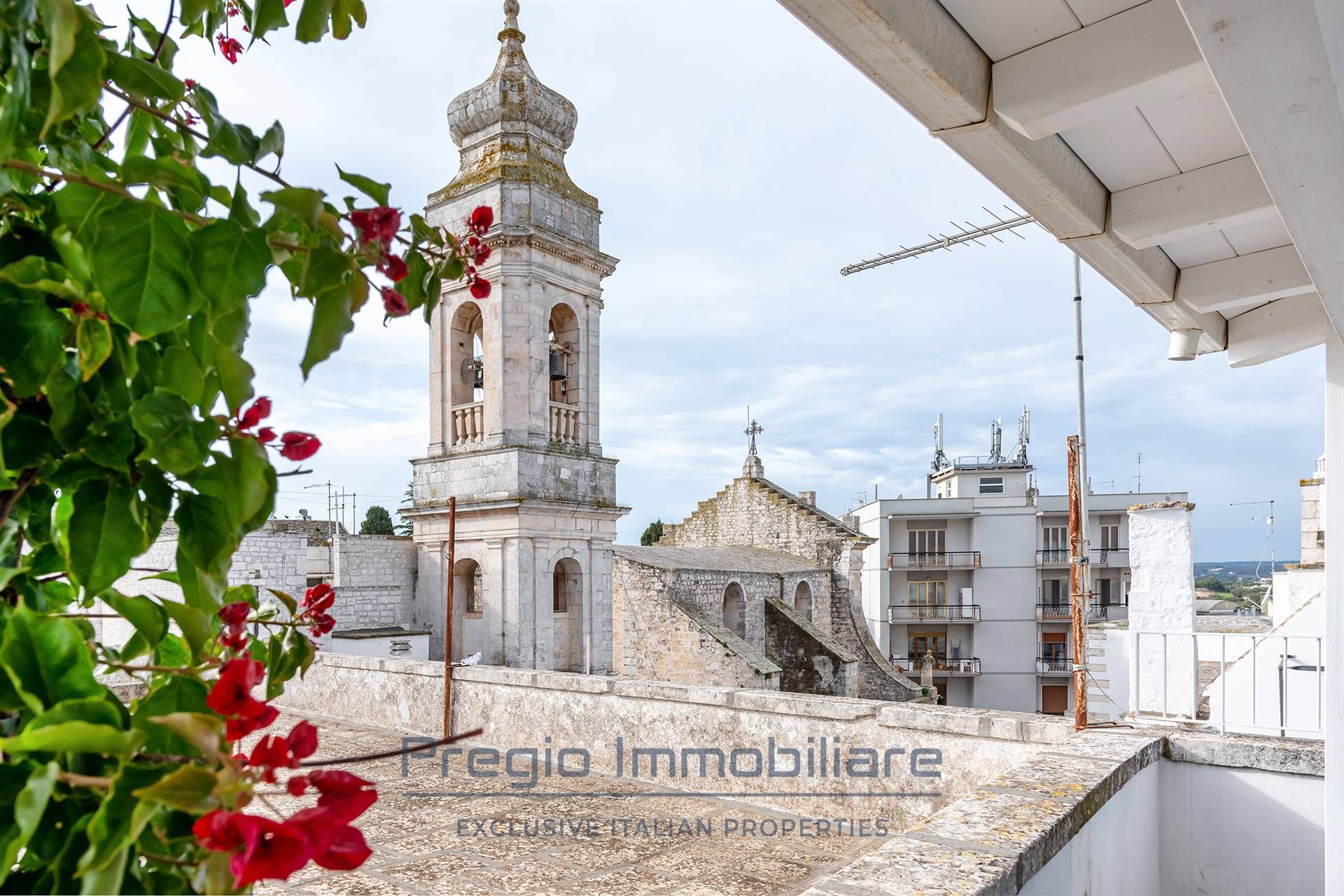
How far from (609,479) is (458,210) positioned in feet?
12.8

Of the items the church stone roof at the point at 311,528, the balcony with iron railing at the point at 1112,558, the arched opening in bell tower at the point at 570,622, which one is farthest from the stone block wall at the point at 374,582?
the balcony with iron railing at the point at 1112,558

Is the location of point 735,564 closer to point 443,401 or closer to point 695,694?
point 443,401

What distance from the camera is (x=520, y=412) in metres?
10.4

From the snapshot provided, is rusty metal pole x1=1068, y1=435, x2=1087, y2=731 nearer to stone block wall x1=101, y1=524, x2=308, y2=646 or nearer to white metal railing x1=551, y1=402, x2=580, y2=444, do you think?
white metal railing x1=551, y1=402, x2=580, y2=444

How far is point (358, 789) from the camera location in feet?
1.70

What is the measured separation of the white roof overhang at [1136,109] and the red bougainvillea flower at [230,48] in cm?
72

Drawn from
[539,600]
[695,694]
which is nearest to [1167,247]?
[695,694]

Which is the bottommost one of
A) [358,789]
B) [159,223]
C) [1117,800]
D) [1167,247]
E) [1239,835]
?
[1239,835]

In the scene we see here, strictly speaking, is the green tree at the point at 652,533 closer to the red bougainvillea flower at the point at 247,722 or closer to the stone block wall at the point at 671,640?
the stone block wall at the point at 671,640

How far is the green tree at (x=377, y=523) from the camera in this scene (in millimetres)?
31438

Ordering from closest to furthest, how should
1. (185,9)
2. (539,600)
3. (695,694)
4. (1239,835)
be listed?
(185,9), (1239,835), (695,694), (539,600)

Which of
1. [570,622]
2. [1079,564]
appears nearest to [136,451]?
[1079,564]

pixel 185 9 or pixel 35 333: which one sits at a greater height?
pixel 185 9

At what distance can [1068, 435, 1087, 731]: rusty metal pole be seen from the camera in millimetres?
4434
